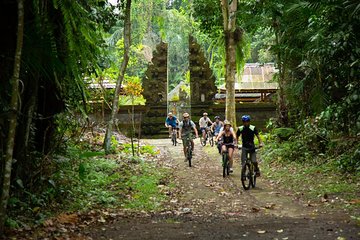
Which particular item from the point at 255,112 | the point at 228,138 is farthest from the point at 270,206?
the point at 255,112

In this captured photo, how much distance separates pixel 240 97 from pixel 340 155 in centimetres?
2141

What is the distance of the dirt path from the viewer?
18.1 feet

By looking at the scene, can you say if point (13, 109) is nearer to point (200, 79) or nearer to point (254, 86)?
point (200, 79)

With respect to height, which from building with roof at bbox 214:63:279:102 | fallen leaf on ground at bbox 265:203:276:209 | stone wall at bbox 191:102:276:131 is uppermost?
building with roof at bbox 214:63:279:102

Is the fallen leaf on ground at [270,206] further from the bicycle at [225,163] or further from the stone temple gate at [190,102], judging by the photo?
the stone temple gate at [190,102]

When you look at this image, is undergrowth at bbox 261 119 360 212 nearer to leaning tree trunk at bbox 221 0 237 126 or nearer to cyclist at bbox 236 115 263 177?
cyclist at bbox 236 115 263 177

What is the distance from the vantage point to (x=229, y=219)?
22.1 ft

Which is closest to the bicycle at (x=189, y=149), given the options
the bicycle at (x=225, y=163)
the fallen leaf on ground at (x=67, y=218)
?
the bicycle at (x=225, y=163)

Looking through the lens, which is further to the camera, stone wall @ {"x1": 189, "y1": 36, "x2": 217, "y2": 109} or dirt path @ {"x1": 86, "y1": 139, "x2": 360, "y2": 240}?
stone wall @ {"x1": 189, "y1": 36, "x2": 217, "y2": 109}

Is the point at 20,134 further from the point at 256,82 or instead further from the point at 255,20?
the point at 256,82

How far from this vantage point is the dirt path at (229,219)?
551cm

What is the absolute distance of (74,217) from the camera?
248 inches

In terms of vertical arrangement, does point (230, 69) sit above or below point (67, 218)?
above

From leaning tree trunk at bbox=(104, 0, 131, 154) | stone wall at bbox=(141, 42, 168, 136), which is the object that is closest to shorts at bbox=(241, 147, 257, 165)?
leaning tree trunk at bbox=(104, 0, 131, 154)
